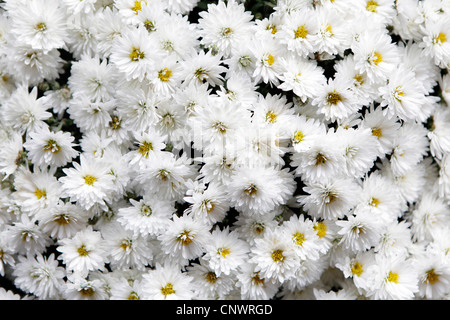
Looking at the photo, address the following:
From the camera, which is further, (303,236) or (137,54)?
(303,236)

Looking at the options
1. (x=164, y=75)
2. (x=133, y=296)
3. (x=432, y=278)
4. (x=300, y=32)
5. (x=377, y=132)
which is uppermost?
(x=300, y=32)

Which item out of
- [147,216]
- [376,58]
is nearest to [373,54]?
[376,58]

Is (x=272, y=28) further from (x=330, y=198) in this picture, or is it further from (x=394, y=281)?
(x=394, y=281)

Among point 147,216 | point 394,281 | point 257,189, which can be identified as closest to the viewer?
point 257,189

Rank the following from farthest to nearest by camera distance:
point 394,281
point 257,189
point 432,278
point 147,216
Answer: point 432,278, point 394,281, point 147,216, point 257,189

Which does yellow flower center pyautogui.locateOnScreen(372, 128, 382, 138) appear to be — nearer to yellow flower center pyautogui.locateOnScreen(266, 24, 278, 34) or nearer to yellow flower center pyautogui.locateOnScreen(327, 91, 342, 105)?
yellow flower center pyautogui.locateOnScreen(327, 91, 342, 105)

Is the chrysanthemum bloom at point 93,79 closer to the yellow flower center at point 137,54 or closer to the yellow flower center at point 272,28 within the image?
the yellow flower center at point 137,54

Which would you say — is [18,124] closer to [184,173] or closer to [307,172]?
[184,173]

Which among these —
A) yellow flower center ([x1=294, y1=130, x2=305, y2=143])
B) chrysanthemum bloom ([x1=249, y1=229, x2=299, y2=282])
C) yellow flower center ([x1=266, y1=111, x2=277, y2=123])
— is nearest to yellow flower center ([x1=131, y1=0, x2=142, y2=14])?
yellow flower center ([x1=266, y1=111, x2=277, y2=123])
